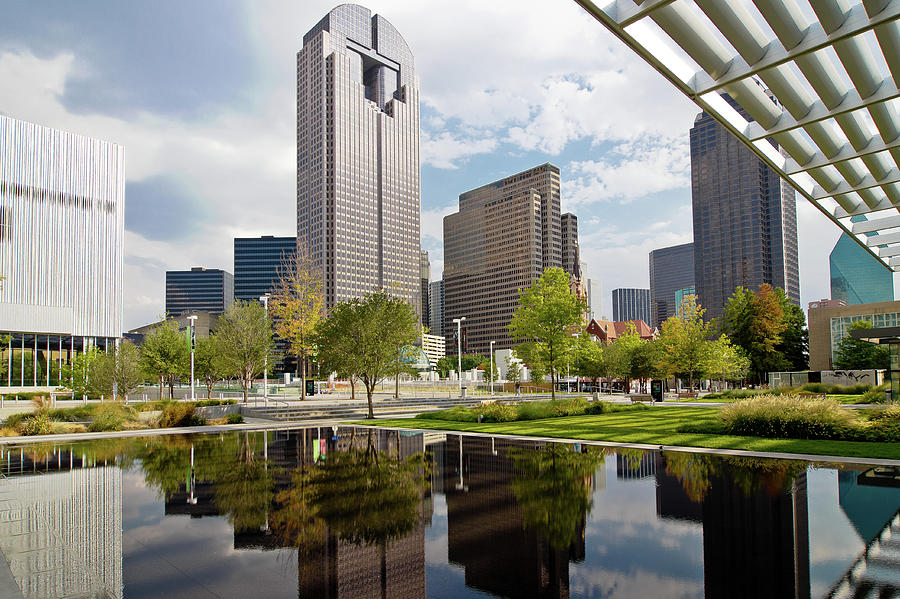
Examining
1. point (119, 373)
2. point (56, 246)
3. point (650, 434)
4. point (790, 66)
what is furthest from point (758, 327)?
point (56, 246)

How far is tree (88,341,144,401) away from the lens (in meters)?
38.7

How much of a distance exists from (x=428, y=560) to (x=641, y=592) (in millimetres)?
2374

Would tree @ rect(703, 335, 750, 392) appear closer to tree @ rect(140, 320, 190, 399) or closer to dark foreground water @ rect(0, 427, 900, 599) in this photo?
dark foreground water @ rect(0, 427, 900, 599)

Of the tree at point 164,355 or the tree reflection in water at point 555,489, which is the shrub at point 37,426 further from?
the tree reflection in water at point 555,489

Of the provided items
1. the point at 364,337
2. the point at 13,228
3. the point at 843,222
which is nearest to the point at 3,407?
the point at 364,337

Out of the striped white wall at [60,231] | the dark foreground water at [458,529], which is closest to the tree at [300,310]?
the dark foreground water at [458,529]

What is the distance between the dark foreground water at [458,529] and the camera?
5676 millimetres

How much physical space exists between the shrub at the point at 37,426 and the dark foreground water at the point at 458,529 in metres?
12.7

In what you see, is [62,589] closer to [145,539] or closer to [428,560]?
[145,539]

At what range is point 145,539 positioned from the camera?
7.63m

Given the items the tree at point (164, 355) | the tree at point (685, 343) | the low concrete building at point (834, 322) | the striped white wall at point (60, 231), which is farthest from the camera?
the striped white wall at point (60, 231)

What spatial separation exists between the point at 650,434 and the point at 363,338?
15.5m

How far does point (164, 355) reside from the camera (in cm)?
4153

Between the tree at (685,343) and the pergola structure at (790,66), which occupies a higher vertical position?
the pergola structure at (790,66)
